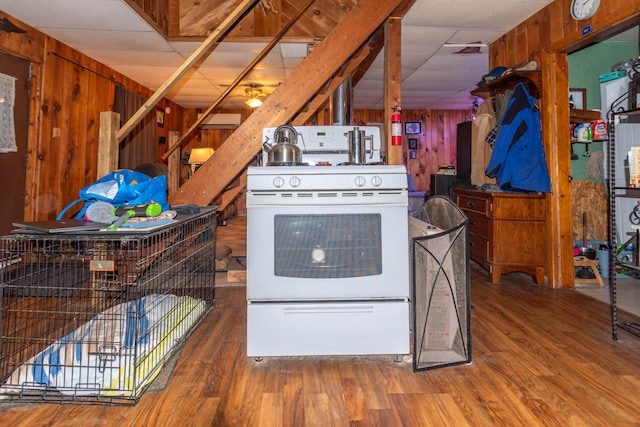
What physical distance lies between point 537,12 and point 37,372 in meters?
4.25

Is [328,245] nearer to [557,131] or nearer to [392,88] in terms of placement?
[392,88]

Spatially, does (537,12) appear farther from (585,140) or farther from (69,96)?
(69,96)

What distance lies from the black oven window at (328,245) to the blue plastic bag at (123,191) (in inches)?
31.7

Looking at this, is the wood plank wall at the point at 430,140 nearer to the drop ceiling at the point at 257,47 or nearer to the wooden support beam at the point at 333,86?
the drop ceiling at the point at 257,47

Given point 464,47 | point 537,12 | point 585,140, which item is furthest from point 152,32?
point 585,140

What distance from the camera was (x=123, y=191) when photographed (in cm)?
201

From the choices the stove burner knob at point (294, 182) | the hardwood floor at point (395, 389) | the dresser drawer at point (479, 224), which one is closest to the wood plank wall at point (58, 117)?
the hardwood floor at point (395, 389)

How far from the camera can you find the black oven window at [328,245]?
1.73 meters

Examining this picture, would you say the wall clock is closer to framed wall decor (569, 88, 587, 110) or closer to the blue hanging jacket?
the blue hanging jacket

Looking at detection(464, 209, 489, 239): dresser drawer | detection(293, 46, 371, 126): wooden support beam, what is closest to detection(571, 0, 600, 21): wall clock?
detection(464, 209, 489, 239): dresser drawer

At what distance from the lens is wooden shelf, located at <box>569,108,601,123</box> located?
352 centimetres

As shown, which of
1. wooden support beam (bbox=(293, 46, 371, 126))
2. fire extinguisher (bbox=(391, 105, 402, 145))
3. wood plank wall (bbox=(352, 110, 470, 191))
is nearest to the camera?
→ fire extinguisher (bbox=(391, 105, 402, 145))

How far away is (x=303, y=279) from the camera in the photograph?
1.74 metres

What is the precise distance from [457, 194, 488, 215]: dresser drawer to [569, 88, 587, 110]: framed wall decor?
1426 millimetres
